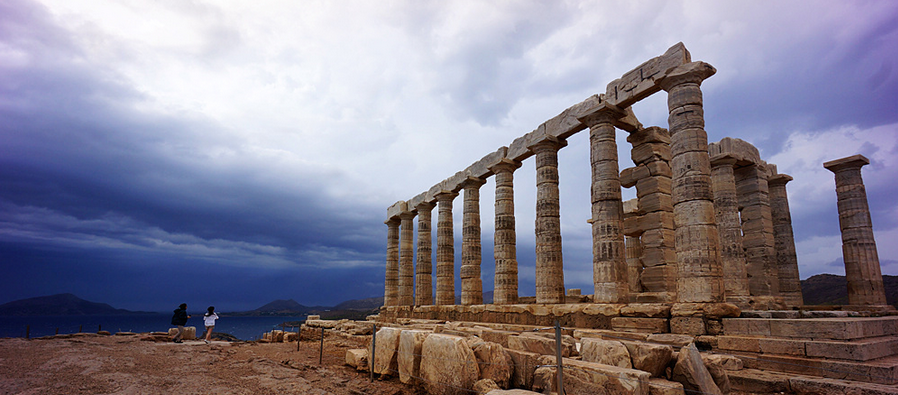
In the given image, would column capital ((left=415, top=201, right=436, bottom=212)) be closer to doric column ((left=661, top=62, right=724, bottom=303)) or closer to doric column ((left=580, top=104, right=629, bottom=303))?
doric column ((left=580, top=104, right=629, bottom=303))

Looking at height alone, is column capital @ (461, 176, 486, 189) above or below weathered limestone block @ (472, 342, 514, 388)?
above

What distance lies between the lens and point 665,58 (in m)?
12.7

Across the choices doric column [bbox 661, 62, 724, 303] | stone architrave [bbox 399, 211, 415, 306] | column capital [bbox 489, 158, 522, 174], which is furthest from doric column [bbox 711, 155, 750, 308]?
stone architrave [bbox 399, 211, 415, 306]

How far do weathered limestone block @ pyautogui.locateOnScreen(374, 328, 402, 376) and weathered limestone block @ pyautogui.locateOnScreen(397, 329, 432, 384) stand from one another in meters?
0.23

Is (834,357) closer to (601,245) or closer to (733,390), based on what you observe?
(733,390)

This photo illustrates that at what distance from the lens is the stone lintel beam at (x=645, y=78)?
1241 centimetres

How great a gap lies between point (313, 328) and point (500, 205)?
10.8m

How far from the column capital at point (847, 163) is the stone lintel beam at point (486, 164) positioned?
13962 millimetres

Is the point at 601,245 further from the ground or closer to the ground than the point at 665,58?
closer to the ground

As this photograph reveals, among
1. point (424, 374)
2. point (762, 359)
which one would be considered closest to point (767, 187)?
point (762, 359)

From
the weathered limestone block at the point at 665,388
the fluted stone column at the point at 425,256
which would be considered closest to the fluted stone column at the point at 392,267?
the fluted stone column at the point at 425,256

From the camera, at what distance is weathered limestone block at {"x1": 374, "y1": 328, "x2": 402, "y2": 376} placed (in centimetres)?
870

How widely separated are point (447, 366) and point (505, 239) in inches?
474

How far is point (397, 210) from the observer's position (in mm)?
28953
